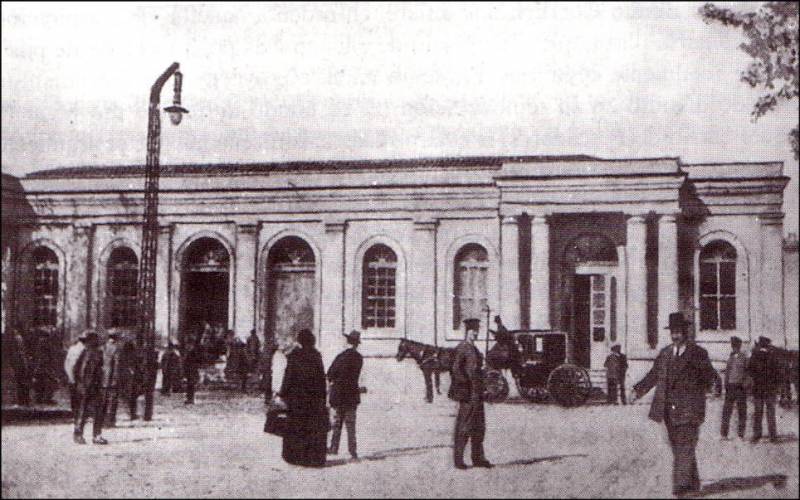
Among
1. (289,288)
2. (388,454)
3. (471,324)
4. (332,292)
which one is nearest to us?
(471,324)

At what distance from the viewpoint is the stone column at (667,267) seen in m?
8.78

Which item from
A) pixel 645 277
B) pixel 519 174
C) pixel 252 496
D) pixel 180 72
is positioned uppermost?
pixel 180 72

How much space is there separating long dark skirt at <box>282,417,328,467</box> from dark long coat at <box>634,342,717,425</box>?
255 centimetres

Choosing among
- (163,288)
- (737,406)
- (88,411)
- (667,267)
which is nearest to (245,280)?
(163,288)

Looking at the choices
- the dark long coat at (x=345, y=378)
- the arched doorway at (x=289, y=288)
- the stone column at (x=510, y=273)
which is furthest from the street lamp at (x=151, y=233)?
the stone column at (x=510, y=273)

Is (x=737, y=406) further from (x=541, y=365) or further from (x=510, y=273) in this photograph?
(x=510, y=273)

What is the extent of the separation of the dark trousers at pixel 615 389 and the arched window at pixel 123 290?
4.01 metres

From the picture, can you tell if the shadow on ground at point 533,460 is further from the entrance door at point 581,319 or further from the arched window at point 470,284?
the arched window at point 470,284

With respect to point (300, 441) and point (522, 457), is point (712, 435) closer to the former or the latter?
point (522, 457)

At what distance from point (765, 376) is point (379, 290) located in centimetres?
313

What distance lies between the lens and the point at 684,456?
302 inches

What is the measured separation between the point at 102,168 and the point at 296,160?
163cm

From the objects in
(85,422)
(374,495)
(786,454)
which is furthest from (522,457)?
(85,422)

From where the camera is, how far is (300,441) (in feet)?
27.7
